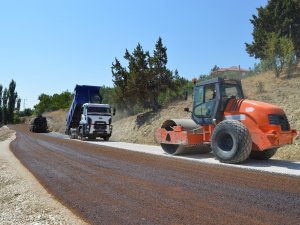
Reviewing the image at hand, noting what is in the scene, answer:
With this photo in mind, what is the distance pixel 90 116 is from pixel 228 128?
15.3 m

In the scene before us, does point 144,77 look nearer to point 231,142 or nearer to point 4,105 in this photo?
point 231,142

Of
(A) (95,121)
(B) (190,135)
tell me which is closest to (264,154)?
(B) (190,135)

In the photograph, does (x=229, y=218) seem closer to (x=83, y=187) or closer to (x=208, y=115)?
(x=83, y=187)

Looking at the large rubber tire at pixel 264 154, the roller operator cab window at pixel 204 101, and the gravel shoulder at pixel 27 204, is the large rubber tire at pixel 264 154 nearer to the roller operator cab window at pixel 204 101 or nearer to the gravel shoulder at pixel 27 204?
the roller operator cab window at pixel 204 101

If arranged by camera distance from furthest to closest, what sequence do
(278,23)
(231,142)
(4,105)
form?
(4,105), (278,23), (231,142)

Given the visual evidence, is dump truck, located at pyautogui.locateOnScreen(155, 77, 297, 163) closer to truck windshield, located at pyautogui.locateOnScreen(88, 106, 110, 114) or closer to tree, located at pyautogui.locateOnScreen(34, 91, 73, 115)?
truck windshield, located at pyautogui.locateOnScreen(88, 106, 110, 114)

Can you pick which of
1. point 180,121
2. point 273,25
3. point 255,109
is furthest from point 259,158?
point 273,25

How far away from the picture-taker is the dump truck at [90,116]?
84.1 ft

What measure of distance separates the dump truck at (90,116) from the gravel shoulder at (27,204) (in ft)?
47.1

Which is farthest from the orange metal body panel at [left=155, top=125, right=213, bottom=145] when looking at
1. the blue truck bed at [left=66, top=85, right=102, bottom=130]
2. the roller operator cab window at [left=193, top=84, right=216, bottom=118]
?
the blue truck bed at [left=66, top=85, right=102, bottom=130]

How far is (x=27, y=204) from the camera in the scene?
7445 mm

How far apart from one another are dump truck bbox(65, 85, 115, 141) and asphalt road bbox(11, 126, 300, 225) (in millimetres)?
13722

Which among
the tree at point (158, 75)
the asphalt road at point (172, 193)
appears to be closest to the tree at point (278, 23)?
the tree at point (158, 75)

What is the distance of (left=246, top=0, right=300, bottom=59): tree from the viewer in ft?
124
